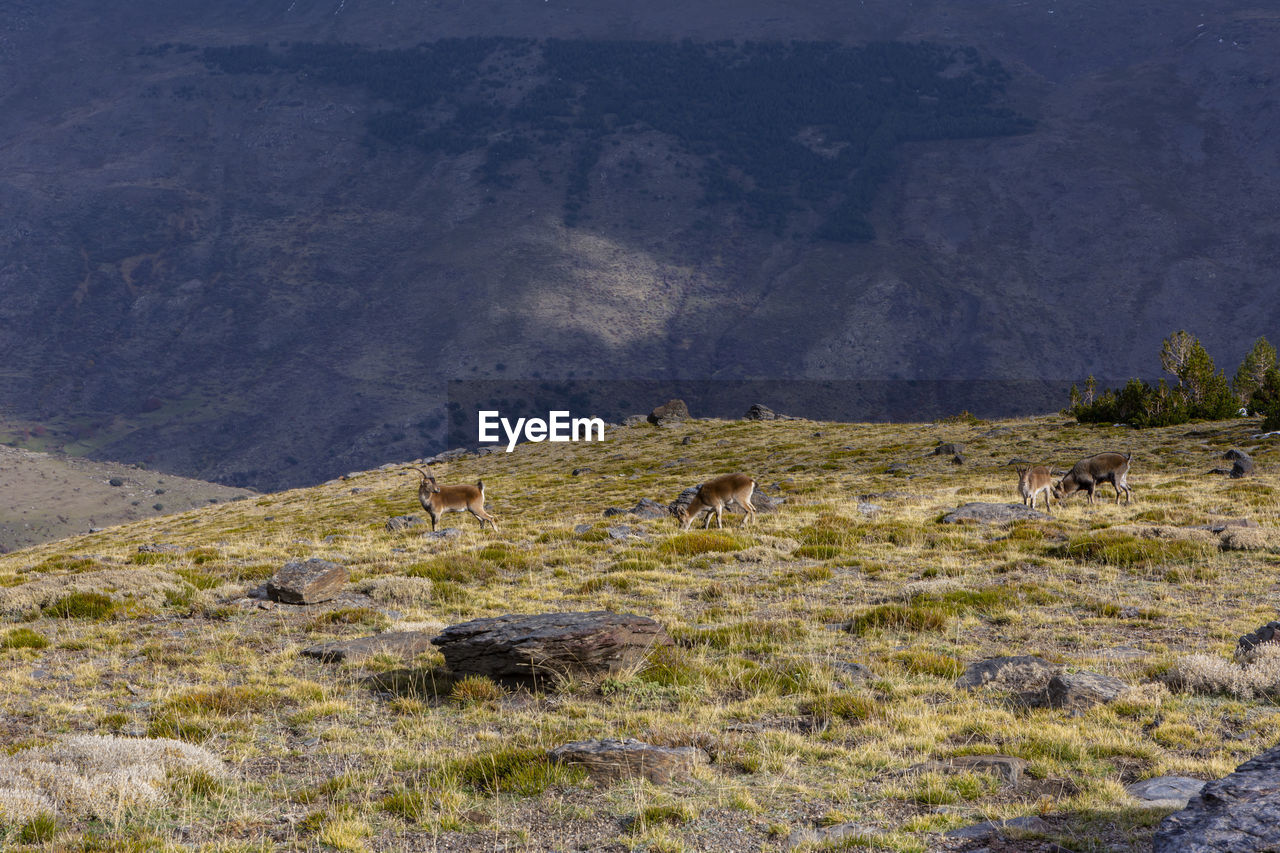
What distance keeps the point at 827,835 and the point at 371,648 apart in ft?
26.8

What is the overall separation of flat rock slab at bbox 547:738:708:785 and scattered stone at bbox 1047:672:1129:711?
418 cm

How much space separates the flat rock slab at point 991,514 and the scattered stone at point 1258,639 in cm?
1181

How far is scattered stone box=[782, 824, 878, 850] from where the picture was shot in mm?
7254

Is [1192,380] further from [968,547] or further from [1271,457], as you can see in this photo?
[968,547]

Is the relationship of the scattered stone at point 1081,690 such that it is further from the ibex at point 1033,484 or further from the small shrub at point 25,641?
the ibex at point 1033,484

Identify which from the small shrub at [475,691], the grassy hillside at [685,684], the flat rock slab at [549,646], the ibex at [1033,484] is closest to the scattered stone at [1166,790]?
the grassy hillside at [685,684]

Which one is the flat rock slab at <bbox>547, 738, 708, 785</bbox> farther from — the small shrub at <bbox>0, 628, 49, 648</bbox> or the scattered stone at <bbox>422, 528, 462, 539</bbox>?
the scattered stone at <bbox>422, 528, 462, 539</bbox>

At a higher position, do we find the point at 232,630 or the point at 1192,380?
the point at 1192,380

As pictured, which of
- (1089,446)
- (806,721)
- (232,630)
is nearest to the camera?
(806,721)

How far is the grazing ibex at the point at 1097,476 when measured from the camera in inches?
1105

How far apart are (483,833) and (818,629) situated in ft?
25.9

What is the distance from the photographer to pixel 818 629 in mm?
14602

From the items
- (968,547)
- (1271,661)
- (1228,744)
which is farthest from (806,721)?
(968,547)

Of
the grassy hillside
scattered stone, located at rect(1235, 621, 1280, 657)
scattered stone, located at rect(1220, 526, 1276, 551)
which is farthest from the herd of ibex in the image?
scattered stone, located at rect(1235, 621, 1280, 657)
